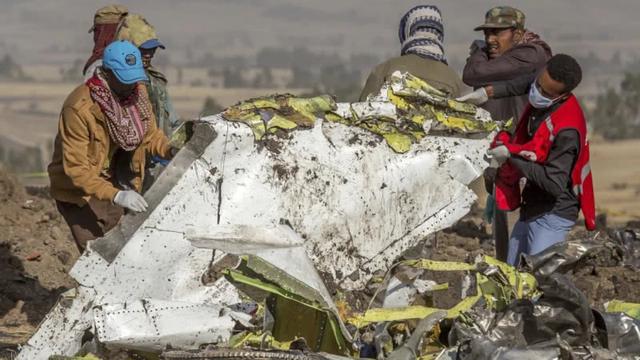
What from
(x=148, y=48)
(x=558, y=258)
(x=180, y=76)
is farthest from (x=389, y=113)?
(x=180, y=76)

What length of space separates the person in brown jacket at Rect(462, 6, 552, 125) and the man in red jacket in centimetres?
147

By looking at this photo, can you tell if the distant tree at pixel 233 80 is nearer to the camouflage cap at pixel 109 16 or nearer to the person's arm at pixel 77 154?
the camouflage cap at pixel 109 16

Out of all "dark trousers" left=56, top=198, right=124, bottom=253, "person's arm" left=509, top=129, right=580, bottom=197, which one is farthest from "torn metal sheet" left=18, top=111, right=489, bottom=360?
"dark trousers" left=56, top=198, right=124, bottom=253

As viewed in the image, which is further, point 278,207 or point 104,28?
point 104,28

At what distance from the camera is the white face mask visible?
726 centimetres

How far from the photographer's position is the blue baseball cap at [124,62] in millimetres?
7438

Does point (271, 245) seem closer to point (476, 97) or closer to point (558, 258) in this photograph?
point (558, 258)

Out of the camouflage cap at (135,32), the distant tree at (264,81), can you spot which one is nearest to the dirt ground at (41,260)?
the camouflage cap at (135,32)

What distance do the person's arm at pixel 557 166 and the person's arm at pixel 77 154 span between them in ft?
7.30

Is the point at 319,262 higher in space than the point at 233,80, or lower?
lower

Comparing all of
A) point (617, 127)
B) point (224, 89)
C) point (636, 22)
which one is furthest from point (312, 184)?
point (636, 22)

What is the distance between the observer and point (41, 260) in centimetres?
1095

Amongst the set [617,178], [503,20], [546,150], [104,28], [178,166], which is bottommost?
[617,178]

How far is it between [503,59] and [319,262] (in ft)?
8.64
